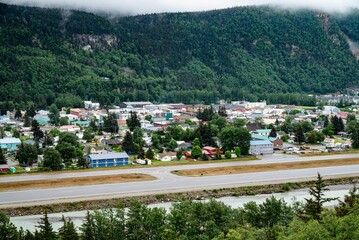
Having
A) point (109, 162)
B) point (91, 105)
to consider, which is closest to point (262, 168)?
point (109, 162)

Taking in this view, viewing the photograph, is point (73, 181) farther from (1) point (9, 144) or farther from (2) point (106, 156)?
(1) point (9, 144)

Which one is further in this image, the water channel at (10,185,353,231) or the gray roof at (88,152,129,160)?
the gray roof at (88,152,129,160)

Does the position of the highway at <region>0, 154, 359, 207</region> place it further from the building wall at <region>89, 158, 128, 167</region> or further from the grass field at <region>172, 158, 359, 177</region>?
the building wall at <region>89, 158, 128, 167</region>

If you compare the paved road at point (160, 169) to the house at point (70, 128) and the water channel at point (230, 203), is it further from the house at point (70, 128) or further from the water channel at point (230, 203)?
the house at point (70, 128)

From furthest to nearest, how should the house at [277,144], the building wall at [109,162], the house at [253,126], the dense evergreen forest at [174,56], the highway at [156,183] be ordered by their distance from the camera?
the dense evergreen forest at [174,56], the house at [253,126], the house at [277,144], the building wall at [109,162], the highway at [156,183]


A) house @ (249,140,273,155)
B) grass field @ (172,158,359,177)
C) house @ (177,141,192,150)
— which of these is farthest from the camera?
house @ (177,141,192,150)

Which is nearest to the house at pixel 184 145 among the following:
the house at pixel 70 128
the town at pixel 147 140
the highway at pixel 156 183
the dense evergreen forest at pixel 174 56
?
the town at pixel 147 140

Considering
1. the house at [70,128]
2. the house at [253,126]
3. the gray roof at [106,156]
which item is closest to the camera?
the gray roof at [106,156]

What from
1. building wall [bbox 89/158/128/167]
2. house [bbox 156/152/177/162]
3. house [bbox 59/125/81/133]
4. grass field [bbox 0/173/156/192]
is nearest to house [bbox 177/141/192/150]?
house [bbox 156/152/177/162]
